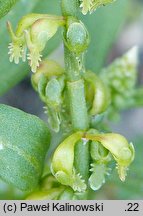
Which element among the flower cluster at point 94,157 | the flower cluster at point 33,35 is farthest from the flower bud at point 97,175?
the flower cluster at point 33,35

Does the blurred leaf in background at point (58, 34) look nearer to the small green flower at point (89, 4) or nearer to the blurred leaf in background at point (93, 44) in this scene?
the blurred leaf in background at point (93, 44)

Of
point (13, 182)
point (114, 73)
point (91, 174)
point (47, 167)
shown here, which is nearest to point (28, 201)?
point (13, 182)

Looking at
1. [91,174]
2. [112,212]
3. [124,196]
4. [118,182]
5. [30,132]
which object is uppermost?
[30,132]

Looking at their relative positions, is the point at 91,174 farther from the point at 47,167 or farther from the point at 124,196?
the point at 124,196

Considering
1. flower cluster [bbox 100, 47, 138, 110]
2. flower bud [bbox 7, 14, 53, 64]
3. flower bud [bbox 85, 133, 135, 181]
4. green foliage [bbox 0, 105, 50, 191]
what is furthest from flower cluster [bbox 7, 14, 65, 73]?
flower cluster [bbox 100, 47, 138, 110]

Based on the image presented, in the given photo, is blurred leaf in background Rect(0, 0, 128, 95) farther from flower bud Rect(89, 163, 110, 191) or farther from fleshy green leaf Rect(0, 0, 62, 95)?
flower bud Rect(89, 163, 110, 191)
